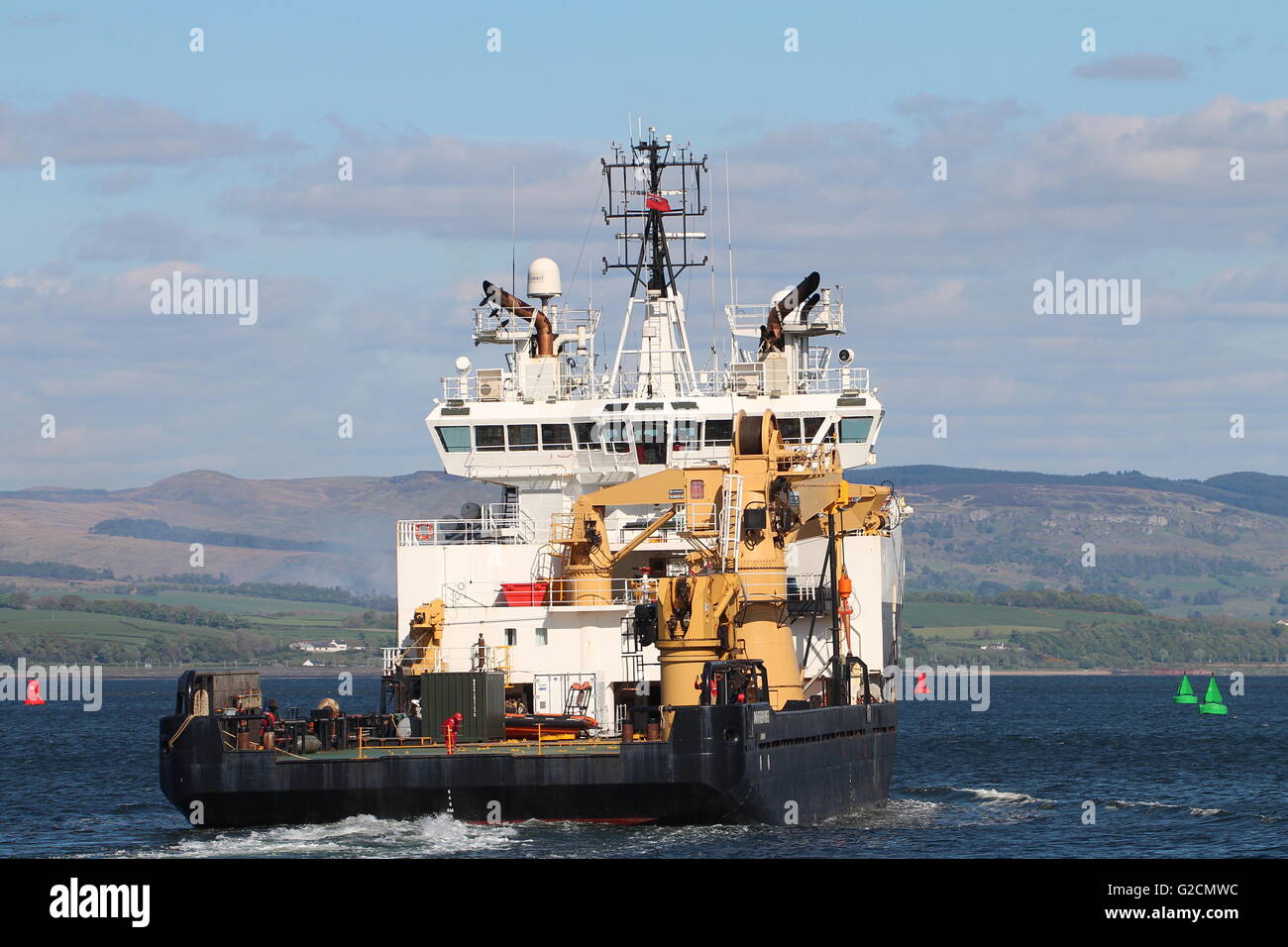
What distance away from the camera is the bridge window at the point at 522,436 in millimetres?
41156

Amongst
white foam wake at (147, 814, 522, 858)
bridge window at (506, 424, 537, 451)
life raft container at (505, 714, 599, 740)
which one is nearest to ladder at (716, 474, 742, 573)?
life raft container at (505, 714, 599, 740)

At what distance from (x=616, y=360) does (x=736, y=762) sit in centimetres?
1514

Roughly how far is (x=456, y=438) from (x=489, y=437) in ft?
2.47

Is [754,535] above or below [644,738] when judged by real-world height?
above

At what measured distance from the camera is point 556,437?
41031 millimetres

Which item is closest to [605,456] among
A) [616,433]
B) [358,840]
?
[616,433]

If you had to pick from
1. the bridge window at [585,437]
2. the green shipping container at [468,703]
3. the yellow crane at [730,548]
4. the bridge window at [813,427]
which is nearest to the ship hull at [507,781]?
the green shipping container at [468,703]

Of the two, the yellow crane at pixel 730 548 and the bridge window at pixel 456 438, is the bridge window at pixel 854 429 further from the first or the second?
the bridge window at pixel 456 438

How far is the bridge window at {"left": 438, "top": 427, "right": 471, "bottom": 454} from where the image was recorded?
41.4 m

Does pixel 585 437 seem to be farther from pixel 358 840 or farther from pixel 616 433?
pixel 358 840

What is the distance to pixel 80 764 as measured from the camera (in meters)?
60.5

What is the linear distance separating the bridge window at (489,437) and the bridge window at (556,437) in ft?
3.04
